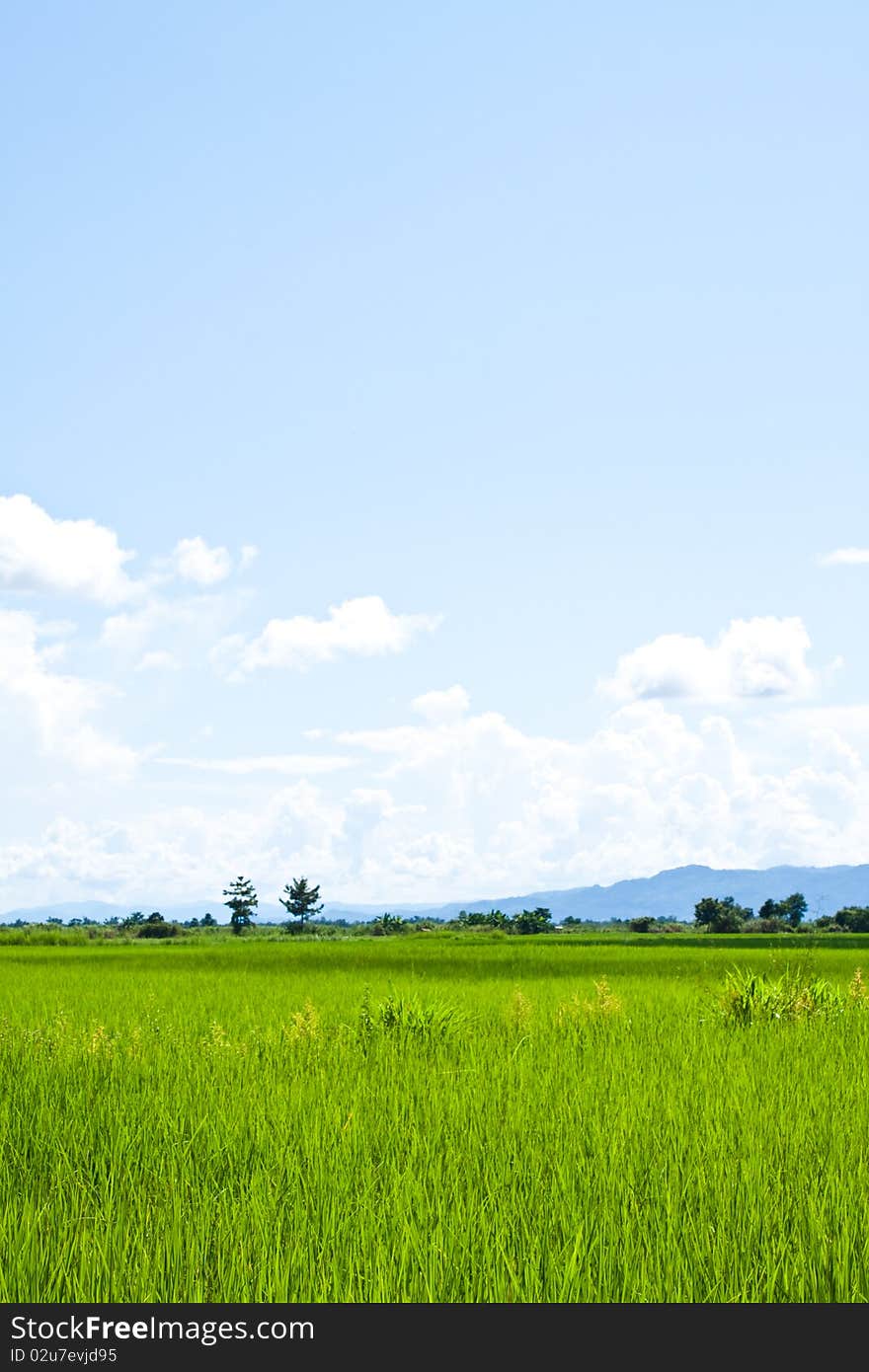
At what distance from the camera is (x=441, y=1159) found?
556 centimetres

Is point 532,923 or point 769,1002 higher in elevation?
point 769,1002

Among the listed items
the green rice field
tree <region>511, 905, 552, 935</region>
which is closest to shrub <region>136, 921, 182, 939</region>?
tree <region>511, 905, 552, 935</region>

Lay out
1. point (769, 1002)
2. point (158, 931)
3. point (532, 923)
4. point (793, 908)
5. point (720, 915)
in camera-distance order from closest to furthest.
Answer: point (769, 1002), point (158, 931), point (532, 923), point (720, 915), point (793, 908)

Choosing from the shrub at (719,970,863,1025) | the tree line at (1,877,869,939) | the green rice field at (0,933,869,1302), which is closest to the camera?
the green rice field at (0,933,869,1302)

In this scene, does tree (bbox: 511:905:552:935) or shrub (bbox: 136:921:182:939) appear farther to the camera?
tree (bbox: 511:905:552:935)

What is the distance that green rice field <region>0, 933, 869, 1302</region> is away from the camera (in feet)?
12.8

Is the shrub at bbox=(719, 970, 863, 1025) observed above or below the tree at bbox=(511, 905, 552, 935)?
above

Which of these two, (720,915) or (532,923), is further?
(720,915)

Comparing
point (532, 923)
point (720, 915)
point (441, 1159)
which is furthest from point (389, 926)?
point (441, 1159)

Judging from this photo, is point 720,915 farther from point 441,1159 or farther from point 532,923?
point 441,1159

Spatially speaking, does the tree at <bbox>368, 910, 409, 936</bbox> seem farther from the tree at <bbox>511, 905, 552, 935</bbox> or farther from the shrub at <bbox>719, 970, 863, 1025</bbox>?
the shrub at <bbox>719, 970, 863, 1025</bbox>
